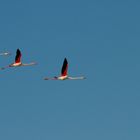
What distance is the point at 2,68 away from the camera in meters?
109

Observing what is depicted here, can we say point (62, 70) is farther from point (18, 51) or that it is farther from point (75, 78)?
point (18, 51)

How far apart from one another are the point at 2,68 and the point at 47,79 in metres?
9.04

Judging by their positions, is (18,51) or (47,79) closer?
(47,79)

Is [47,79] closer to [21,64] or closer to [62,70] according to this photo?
[62,70]

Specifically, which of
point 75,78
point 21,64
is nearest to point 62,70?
point 75,78

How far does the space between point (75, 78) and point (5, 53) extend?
14202 mm

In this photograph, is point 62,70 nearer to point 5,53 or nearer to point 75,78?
point 75,78

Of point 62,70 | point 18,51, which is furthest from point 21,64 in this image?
point 62,70

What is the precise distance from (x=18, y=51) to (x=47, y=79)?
14.4m

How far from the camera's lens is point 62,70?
11062cm

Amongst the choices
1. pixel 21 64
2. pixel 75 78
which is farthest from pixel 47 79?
pixel 21 64

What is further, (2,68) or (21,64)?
(21,64)

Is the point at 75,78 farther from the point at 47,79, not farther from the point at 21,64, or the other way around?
the point at 21,64

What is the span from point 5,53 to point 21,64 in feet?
18.0
